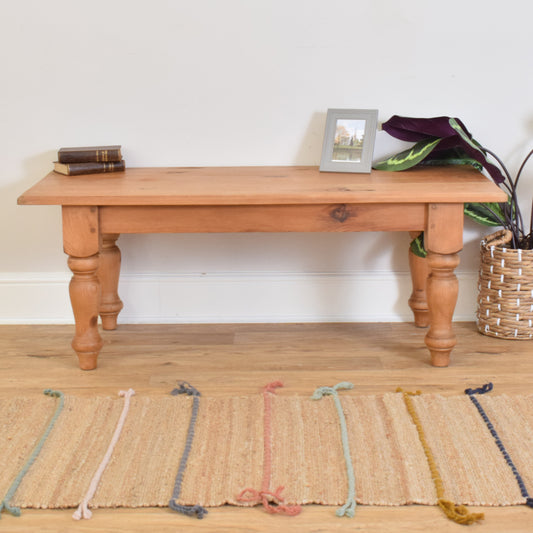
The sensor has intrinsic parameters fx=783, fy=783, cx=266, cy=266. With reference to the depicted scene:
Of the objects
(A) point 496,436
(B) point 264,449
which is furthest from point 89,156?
(A) point 496,436

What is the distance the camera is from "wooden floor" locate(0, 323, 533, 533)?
8.00ft

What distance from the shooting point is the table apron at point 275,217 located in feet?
7.87

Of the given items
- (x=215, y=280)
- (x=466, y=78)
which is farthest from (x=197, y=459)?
(x=466, y=78)

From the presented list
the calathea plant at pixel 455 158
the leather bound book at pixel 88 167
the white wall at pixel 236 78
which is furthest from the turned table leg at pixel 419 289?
the leather bound book at pixel 88 167

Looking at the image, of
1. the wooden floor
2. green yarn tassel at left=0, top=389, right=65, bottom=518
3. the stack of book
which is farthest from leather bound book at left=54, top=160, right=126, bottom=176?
green yarn tassel at left=0, top=389, right=65, bottom=518

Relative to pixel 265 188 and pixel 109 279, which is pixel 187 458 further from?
pixel 109 279

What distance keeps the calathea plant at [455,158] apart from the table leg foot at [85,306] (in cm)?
104

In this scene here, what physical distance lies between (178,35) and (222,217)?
0.72 m

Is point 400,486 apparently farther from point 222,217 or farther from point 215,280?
point 215,280

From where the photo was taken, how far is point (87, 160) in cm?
264

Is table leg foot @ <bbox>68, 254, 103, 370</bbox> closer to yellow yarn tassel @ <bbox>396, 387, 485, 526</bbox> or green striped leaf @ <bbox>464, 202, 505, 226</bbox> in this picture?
yellow yarn tassel @ <bbox>396, 387, 485, 526</bbox>

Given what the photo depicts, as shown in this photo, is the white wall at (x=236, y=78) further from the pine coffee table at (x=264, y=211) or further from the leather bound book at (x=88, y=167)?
the pine coffee table at (x=264, y=211)

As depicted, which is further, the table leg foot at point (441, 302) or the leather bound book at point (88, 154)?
the leather bound book at point (88, 154)

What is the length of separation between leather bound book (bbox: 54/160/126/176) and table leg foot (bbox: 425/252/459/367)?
1105 millimetres
